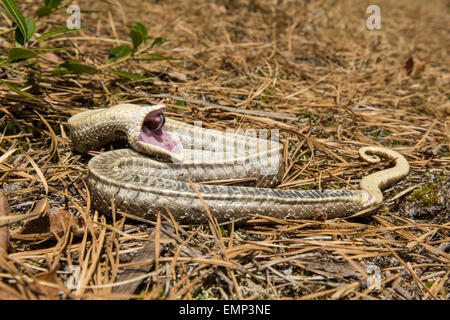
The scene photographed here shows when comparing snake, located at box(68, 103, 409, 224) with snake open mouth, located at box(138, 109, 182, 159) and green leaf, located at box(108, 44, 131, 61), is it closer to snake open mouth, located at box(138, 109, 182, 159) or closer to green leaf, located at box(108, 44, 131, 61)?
snake open mouth, located at box(138, 109, 182, 159)

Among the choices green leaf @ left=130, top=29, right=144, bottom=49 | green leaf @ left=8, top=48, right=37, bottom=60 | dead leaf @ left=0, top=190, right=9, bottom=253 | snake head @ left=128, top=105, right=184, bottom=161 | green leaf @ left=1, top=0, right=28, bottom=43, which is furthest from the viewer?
green leaf @ left=130, top=29, right=144, bottom=49

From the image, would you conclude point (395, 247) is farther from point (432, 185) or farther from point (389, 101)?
point (389, 101)

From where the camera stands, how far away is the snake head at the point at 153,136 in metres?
3.29

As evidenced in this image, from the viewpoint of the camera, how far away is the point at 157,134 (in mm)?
3611

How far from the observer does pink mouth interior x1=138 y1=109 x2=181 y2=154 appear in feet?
11.4

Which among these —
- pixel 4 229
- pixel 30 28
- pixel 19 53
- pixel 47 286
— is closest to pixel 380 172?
pixel 47 286

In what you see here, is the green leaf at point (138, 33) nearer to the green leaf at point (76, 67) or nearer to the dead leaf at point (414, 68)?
the green leaf at point (76, 67)

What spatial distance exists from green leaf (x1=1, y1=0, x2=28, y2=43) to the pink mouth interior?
1.46 metres

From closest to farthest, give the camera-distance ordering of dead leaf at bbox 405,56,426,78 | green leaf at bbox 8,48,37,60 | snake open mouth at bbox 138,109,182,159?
green leaf at bbox 8,48,37,60 < snake open mouth at bbox 138,109,182,159 < dead leaf at bbox 405,56,426,78

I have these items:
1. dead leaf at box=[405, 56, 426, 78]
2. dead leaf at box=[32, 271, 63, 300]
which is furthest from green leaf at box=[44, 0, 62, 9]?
dead leaf at box=[405, 56, 426, 78]

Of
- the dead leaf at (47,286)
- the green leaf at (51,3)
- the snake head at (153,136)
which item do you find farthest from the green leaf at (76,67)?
the dead leaf at (47,286)

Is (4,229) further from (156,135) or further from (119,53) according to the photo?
(119,53)

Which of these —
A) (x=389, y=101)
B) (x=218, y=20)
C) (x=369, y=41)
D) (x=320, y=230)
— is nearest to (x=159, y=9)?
(x=218, y=20)

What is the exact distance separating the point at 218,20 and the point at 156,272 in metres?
5.81
